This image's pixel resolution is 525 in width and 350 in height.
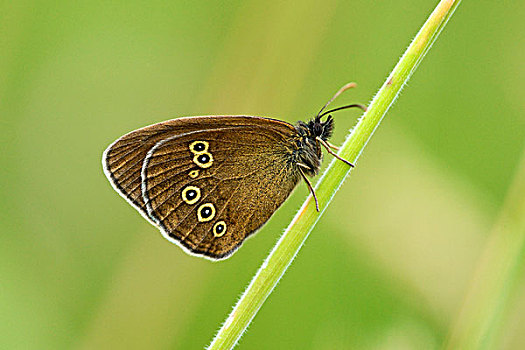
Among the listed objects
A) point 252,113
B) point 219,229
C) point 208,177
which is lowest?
point 219,229

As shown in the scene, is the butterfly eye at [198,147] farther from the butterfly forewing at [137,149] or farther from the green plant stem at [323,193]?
the green plant stem at [323,193]

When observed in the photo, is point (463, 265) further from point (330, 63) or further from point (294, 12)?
point (294, 12)

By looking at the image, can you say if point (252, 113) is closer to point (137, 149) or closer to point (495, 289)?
point (137, 149)

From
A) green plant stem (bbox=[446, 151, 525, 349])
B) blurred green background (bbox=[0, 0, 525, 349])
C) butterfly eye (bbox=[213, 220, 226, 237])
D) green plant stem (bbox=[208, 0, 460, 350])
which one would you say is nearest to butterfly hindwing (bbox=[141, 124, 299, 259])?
butterfly eye (bbox=[213, 220, 226, 237])

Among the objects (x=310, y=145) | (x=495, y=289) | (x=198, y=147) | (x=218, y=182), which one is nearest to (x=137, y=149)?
(x=198, y=147)

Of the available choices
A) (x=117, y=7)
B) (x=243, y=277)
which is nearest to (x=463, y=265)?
(x=243, y=277)

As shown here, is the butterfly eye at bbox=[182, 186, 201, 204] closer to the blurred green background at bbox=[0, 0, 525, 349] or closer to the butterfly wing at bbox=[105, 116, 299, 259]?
the butterfly wing at bbox=[105, 116, 299, 259]
